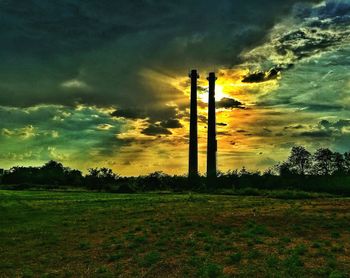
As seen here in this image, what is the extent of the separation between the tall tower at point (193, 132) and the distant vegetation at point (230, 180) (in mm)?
2458

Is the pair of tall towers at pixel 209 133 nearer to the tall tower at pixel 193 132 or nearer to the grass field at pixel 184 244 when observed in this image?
the tall tower at pixel 193 132

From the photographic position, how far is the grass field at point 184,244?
55.2 ft

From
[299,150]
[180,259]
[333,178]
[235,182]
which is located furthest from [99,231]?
[299,150]

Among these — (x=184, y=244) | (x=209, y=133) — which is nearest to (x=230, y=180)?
(x=209, y=133)

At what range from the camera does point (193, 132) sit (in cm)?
8394

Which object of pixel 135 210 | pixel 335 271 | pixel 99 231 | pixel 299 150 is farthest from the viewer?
pixel 299 150

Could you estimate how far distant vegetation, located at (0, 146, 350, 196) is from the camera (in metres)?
63.1

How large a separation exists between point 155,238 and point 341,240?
29.8 ft

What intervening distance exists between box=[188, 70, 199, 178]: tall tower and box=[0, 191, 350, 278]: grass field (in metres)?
48.4

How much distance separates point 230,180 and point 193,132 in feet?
43.1

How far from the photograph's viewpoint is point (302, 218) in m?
27.8

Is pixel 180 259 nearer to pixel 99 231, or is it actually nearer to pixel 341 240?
pixel 341 240

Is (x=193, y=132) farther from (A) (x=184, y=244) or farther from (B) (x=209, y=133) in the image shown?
(A) (x=184, y=244)

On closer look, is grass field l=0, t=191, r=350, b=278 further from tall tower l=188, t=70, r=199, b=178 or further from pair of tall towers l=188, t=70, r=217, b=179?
tall tower l=188, t=70, r=199, b=178
